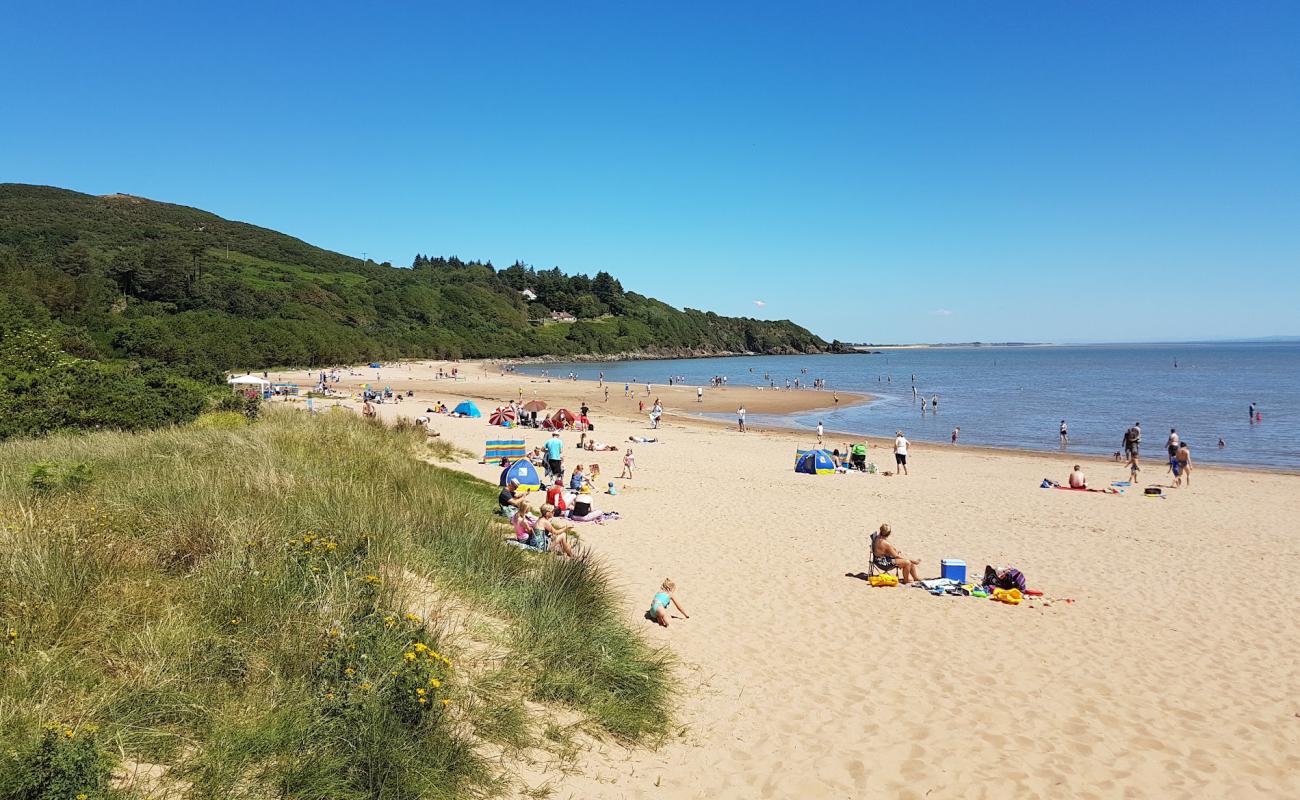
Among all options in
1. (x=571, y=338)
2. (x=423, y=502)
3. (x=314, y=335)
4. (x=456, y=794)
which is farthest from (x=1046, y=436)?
(x=571, y=338)

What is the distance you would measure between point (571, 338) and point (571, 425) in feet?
347

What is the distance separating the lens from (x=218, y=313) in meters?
79.8

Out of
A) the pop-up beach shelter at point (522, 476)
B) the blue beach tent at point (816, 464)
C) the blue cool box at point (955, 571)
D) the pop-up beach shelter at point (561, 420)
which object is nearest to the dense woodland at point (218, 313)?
the pop-up beach shelter at point (522, 476)

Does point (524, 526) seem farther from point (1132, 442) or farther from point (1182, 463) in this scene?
point (1132, 442)

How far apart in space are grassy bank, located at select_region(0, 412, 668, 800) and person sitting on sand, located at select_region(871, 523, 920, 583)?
463cm

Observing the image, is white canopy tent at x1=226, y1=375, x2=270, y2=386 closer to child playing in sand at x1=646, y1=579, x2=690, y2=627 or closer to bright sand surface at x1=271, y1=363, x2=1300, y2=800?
bright sand surface at x1=271, y1=363, x2=1300, y2=800

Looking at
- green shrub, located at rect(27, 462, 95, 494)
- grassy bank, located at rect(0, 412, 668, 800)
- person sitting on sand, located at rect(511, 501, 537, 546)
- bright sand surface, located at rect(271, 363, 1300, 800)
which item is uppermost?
green shrub, located at rect(27, 462, 95, 494)

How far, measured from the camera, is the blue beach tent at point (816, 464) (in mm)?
21031

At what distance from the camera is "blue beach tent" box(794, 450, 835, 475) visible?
2103 cm

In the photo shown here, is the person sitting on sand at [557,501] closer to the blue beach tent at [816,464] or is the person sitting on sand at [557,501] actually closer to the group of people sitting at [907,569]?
the group of people sitting at [907,569]

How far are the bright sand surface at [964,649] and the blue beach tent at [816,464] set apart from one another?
3746 millimetres

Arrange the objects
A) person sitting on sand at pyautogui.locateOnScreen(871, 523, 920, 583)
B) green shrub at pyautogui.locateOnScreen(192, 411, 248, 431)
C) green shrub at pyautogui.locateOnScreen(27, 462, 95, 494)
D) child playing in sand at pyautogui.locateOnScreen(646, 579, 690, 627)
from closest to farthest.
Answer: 1. green shrub at pyautogui.locateOnScreen(27, 462, 95, 494)
2. child playing in sand at pyautogui.locateOnScreen(646, 579, 690, 627)
3. person sitting on sand at pyautogui.locateOnScreen(871, 523, 920, 583)
4. green shrub at pyautogui.locateOnScreen(192, 411, 248, 431)

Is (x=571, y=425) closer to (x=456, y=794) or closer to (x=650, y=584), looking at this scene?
(x=650, y=584)

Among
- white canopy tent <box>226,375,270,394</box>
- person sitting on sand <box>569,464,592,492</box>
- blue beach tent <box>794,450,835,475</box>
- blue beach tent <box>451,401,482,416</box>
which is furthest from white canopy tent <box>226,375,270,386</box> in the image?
blue beach tent <box>794,450,835,475</box>
